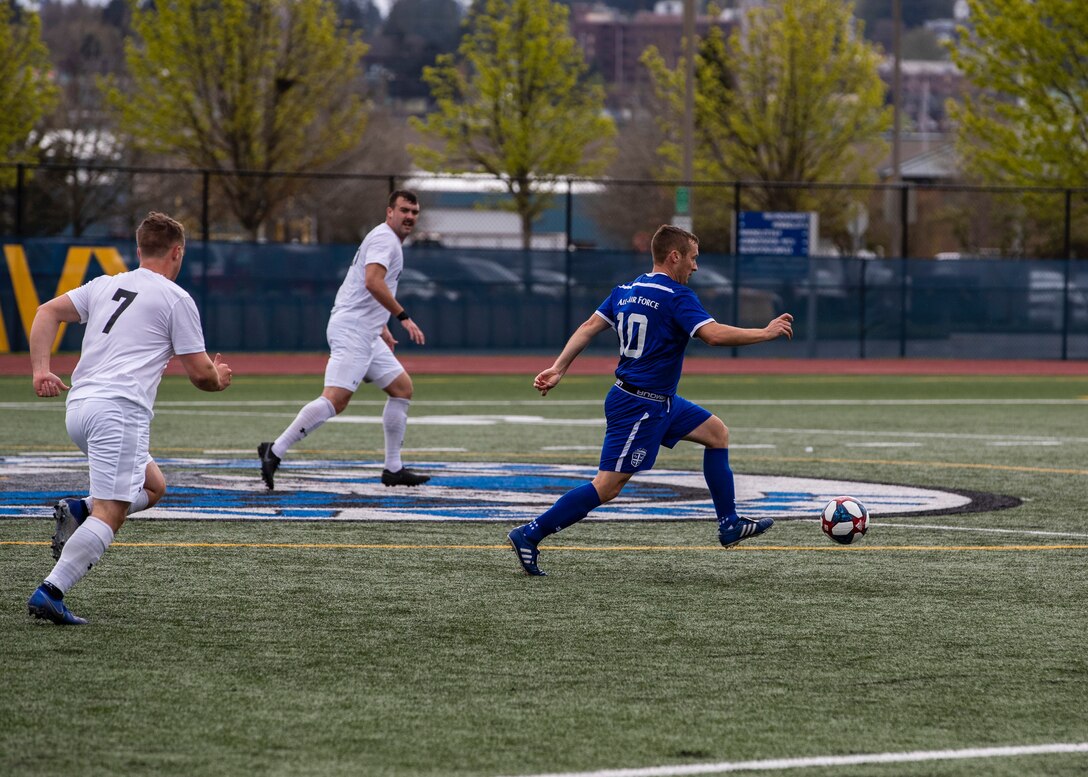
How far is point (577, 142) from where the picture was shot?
42844mm

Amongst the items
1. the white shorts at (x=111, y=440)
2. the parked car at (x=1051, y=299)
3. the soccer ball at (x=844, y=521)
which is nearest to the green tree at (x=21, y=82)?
the parked car at (x=1051, y=299)

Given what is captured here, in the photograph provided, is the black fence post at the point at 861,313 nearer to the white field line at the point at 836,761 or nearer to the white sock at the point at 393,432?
the white sock at the point at 393,432

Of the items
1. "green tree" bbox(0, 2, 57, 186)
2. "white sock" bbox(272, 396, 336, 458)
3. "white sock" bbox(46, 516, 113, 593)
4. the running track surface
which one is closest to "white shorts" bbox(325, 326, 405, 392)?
"white sock" bbox(272, 396, 336, 458)

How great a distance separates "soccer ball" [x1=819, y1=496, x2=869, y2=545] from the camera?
9.19 m

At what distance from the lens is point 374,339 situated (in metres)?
12.4

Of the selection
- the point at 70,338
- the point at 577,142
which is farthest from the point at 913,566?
the point at 577,142

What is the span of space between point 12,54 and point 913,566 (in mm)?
30451

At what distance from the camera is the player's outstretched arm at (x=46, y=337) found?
7062mm

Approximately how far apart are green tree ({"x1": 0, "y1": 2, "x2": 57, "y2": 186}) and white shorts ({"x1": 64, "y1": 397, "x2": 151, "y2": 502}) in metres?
29.3

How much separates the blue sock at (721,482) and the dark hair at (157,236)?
10.0ft

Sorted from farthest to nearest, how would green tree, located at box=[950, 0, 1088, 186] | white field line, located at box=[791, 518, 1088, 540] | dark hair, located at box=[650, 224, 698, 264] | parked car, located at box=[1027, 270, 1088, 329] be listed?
green tree, located at box=[950, 0, 1088, 186]
parked car, located at box=[1027, 270, 1088, 329]
white field line, located at box=[791, 518, 1088, 540]
dark hair, located at box=[650, 224, 698, 264]

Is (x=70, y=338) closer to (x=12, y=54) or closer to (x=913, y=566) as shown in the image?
(x=12, y=54)

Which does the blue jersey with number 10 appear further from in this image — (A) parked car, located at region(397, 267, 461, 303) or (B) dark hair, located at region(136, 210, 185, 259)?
(A) parked car, located at region(397, 267, 461, 303)

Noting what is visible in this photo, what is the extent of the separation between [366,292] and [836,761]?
7.74 meters
